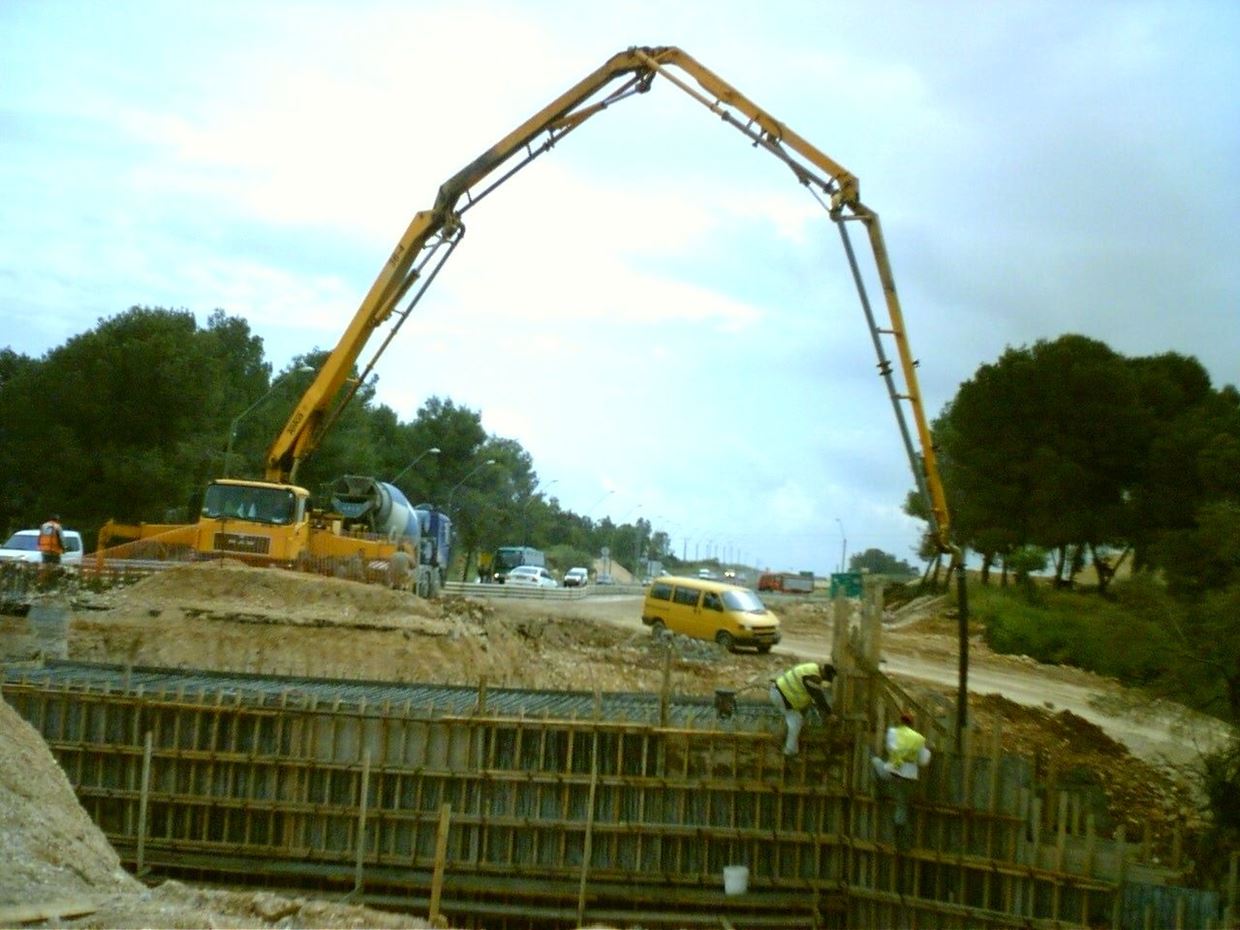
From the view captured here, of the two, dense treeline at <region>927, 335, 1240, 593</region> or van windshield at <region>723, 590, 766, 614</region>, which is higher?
dense treeline at <region>927, 335, 1240, 593</region>

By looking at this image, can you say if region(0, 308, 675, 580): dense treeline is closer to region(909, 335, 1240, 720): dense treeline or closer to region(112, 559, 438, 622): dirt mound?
region(112, 559, 438, 622): dirt mound

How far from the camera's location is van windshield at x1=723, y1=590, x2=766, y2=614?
33.5 meters

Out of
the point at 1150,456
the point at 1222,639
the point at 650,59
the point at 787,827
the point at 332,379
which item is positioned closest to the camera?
the point at 787,827

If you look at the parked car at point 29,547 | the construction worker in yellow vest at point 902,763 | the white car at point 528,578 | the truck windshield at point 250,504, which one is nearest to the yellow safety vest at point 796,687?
the construction worker in yellow vest at point 902,763

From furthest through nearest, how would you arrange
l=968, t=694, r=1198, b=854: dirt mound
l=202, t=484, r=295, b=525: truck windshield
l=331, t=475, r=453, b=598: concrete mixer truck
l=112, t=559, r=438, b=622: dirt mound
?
l=331, t=475, r=453, b=598: concrete mixer truck < l=202, t=484, r=295, b=525: truck windshield < l=112, t=559, r=438, b=622: dirt mound < l=968, t=694, r=1198, b=854: dirt mound

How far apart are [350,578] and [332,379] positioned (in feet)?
15.6

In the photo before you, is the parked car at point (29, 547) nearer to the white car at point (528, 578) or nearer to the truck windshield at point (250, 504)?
the truck windshield at point (250, 504)

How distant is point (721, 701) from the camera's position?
51.9 feet

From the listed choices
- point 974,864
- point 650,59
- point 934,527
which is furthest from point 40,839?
point 650,59

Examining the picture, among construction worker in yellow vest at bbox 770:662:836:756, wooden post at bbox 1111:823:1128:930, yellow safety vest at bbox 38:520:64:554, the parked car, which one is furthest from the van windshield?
wooden post at bbox 1111:823:1128:930

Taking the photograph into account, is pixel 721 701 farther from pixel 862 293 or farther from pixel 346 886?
pixel 862 293

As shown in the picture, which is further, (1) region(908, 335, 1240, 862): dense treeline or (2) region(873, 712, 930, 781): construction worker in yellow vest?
(1) region(908, 335, 1240, 862): dense treeline

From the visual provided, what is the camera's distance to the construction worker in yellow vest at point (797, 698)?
14.8 meters

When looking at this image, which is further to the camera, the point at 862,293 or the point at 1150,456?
the point at 1150,456
